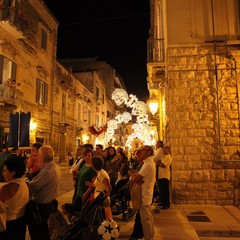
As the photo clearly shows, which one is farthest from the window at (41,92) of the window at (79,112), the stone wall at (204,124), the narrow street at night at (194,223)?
the narrow street at night at (194,223)

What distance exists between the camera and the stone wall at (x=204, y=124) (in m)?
9.13

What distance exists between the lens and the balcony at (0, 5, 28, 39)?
16078mm

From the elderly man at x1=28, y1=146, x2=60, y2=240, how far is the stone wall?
5.78 m

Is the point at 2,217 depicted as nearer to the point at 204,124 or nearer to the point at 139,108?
the point at 204,124

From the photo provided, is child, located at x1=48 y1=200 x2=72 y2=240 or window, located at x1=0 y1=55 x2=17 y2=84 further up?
window, located at x1=0 y1=55 x2=17 y2=84

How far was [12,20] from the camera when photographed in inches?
645

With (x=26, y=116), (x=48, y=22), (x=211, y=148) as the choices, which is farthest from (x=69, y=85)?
(x=211, y=148)

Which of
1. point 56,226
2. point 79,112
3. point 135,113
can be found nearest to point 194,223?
point 56,226

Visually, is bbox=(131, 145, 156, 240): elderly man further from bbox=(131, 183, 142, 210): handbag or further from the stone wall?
the stone wall

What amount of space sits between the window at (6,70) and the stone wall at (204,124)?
1078cm

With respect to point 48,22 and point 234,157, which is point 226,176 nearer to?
point 234,157

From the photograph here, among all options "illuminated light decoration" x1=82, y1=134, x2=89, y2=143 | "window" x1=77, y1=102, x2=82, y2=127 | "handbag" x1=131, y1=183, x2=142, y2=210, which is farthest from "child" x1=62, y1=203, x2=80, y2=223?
"illuminated light decoration" x1=82, y1=134, x2=89, y2=143

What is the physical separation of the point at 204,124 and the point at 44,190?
652 cm

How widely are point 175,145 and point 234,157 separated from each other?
187 centimetres
